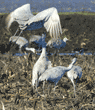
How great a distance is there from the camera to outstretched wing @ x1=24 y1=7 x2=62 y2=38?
106 inches

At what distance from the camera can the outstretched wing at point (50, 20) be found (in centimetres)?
270

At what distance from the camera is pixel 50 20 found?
9.32 feet

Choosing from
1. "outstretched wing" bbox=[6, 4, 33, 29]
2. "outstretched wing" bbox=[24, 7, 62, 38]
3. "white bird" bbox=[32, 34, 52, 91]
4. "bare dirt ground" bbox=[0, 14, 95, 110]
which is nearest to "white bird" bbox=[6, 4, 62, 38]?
"outstretched wing" bbox=[24, 7, 62, 38]

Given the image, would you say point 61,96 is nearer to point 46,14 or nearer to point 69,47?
point 46,14

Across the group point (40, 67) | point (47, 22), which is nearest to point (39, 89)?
point (40, 67)

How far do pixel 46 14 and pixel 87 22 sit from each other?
9.28 meters

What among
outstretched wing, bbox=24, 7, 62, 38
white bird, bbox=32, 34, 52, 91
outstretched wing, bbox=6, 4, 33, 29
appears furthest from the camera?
outstretched wing, bbox=6, 4, 33, 29

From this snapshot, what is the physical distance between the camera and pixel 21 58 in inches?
218

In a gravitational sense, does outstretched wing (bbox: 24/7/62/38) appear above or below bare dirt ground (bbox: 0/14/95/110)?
above

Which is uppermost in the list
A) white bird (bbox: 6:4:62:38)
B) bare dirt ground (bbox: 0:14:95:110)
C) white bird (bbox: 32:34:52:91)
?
white bird (bbox: 6:4:62:38)

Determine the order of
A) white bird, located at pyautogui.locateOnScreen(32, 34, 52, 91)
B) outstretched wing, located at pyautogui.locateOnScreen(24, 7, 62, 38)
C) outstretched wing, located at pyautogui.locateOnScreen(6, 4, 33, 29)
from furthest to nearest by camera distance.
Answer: outstretched wing, located at pyautogui.locateOnScreen(6, 4, 33, 29)
white bird, located at pyautogui.locateOnScreen(32, 34, 52, 91)
outstretched wing, located at pyautogui.locateOnScreen(24, 7, 62, 38)

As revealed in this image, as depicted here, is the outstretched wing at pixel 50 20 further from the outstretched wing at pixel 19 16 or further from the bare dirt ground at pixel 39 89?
the bare dirt ground at pixel 39 89

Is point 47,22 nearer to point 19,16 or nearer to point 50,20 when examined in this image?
point 50,20

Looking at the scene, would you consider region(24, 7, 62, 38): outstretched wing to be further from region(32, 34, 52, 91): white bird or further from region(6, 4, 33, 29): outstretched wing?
region(6, 4, 33, 29): outstretched wing
